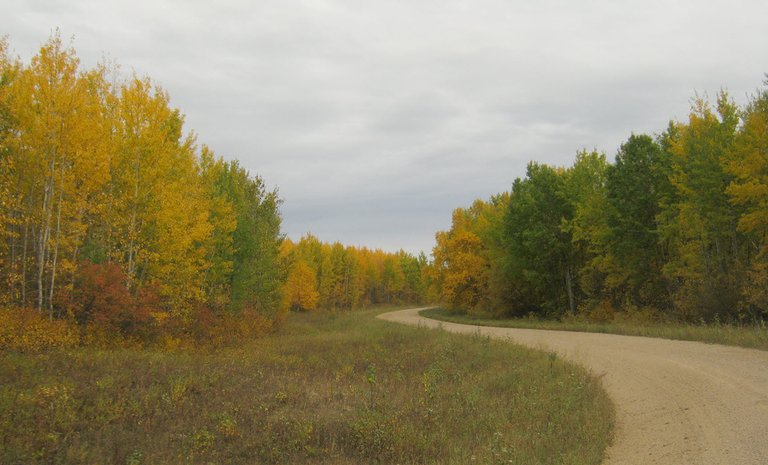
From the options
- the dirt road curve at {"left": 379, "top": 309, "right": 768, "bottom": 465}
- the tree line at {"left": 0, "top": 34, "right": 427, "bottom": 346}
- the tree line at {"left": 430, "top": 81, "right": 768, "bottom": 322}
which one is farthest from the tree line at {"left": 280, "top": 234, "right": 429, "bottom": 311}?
the dirt road curve at {"left": 379, "top": 309, "right": 768, "bottom": 465}

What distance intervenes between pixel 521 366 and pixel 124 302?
14293 millimetres

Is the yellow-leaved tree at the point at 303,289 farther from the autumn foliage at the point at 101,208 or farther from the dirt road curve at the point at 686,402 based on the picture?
the dirt road curve at the point at 686,402

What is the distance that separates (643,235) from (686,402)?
917 inches

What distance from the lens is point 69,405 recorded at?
33.4 feet

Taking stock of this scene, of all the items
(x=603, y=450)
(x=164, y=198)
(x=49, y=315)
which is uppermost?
(x=164, y=198)

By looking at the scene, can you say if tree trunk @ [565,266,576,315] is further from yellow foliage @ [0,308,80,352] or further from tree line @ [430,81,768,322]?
yellow foliage @ [0,308,80,352]

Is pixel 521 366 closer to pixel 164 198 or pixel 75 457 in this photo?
pixel 75 457

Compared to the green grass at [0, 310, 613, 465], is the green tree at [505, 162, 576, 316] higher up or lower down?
higher up

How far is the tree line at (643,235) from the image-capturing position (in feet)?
71.9

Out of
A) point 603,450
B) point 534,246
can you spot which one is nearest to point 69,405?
point 603,450

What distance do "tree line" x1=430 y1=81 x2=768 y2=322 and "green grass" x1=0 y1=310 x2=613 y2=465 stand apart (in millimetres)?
13570

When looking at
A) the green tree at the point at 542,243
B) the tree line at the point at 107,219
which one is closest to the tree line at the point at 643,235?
the green tree at the point at 542,243

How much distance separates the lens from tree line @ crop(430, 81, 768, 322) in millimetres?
21922

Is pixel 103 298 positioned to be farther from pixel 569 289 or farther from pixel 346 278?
pixel 346 278
